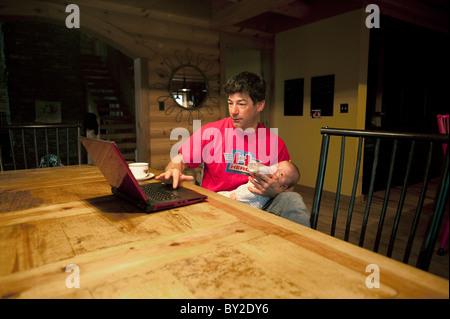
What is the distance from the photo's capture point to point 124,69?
6910 millimetres

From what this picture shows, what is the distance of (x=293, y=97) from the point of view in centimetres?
489

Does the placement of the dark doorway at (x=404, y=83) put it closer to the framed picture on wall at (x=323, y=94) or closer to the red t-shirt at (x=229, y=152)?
the framed picture on wall at (x=323, y=94)

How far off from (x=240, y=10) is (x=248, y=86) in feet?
8.19

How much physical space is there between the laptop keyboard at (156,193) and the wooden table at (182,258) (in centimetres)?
10

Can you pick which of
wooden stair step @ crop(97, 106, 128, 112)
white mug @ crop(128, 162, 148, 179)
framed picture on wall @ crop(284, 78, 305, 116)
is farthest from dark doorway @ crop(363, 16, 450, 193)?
wooden stair step @ crop(97, 106, 128, 112)

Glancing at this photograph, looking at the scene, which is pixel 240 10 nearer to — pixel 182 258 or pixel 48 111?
pixel 182 258

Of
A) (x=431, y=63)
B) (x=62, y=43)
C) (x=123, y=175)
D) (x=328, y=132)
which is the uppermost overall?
(x=62, y=43)

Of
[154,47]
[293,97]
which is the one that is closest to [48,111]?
[154,47]

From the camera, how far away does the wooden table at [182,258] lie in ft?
1.89

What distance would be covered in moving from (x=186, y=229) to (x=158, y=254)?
0.17m

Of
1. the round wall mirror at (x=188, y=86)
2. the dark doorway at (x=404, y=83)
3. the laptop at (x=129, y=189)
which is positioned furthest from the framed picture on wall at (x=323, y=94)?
the laptop at (x=129, y=189)

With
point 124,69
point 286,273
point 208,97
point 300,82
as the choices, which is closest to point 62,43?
point 124,69

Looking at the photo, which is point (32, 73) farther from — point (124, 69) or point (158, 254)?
point (158, 254)

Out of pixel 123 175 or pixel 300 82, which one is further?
pixel 300 82
